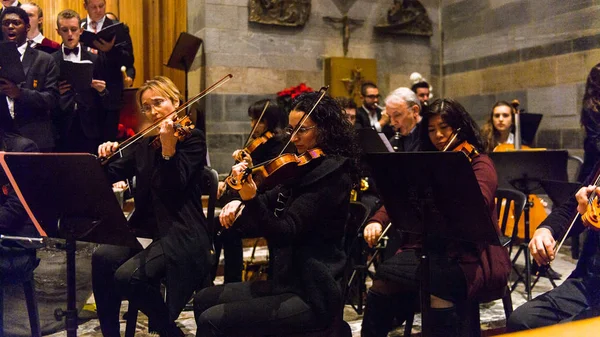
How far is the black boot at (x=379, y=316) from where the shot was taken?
2961 millimetres

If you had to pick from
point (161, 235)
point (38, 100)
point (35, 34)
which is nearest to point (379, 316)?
point (161, 235)

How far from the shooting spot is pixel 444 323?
271 cm

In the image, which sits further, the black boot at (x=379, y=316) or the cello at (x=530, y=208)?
the cello at (x=530, y=208)

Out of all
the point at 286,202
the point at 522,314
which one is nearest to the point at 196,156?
the point at 286,202

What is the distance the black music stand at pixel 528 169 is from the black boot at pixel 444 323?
1734 mm

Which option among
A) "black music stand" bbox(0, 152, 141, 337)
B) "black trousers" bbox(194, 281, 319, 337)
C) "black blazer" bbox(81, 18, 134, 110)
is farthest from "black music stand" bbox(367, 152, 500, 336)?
"black blazer" bbox(81, 18, 134, 110)

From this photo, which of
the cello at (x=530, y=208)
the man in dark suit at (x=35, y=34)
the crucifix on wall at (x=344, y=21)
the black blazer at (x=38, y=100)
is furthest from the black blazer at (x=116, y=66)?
the crucifix on wall at (x=344, y=21)

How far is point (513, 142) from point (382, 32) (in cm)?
298

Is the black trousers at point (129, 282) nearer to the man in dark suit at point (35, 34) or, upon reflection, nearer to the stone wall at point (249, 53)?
the man in dark suit at point (35, 34)

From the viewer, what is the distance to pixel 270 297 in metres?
2.44

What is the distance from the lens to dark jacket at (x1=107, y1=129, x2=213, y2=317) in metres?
2.92

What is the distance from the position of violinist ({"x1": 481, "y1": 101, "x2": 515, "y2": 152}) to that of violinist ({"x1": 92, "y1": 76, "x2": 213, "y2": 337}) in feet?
11.0

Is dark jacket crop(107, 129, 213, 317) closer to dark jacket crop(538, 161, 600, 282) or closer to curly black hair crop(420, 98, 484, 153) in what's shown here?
curly black hair crop(420, 98, 484, 153)

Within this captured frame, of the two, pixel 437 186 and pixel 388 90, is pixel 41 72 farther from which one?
pixel 388 90
